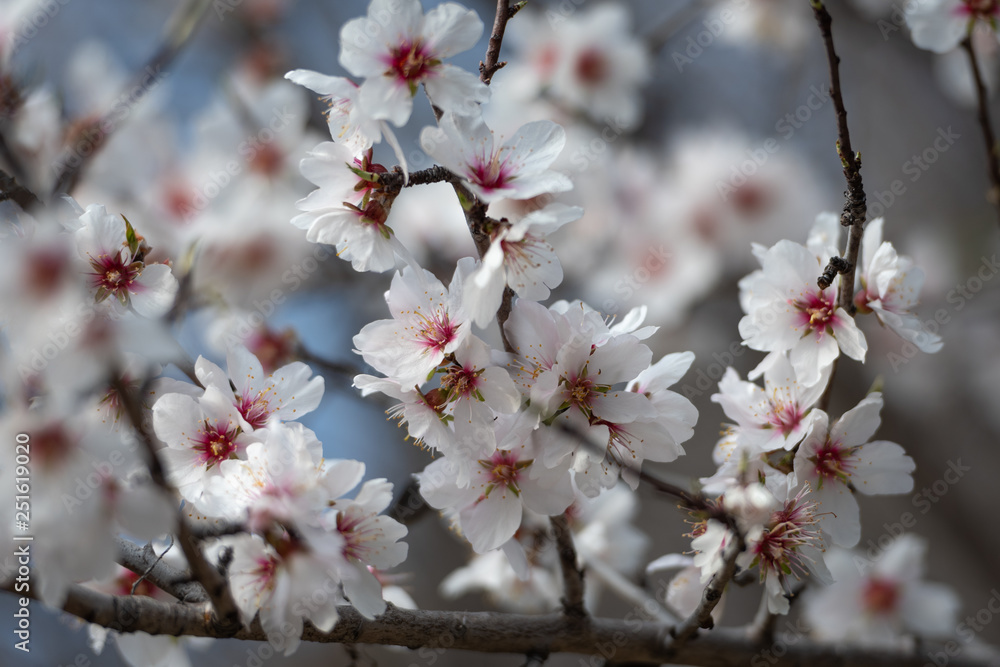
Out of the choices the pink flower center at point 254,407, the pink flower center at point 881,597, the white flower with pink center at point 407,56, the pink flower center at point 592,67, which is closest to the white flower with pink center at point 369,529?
the pink flower center at point 254,407

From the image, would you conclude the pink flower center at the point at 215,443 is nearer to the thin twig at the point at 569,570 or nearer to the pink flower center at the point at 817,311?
the thin twig at the point at 569,570

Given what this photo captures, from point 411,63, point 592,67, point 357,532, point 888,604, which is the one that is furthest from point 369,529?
point 592,67

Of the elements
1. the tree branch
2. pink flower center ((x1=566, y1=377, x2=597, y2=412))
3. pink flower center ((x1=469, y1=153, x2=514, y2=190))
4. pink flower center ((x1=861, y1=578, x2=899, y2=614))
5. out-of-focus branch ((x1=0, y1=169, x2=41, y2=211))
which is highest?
pink flower center ((x1=469, y1=153, x2=514, y2=190))

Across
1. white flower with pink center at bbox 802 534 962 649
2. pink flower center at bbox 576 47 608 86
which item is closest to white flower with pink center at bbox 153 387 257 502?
white flower with pink center at bbox 802 534 962 649

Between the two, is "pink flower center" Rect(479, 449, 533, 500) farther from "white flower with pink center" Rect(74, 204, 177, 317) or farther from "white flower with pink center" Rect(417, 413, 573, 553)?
"white flower with pink center" Rect(74, 204, 177, 317)

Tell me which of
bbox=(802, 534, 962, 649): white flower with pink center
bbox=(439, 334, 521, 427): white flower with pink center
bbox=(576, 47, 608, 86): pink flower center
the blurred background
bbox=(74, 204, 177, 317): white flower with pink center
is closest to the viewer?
bbox=(439, 334, 521, 427): white flower with pink center

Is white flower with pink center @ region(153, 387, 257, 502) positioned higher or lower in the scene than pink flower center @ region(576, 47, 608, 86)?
higher

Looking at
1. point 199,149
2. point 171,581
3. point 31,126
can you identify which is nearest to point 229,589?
point 171,581
